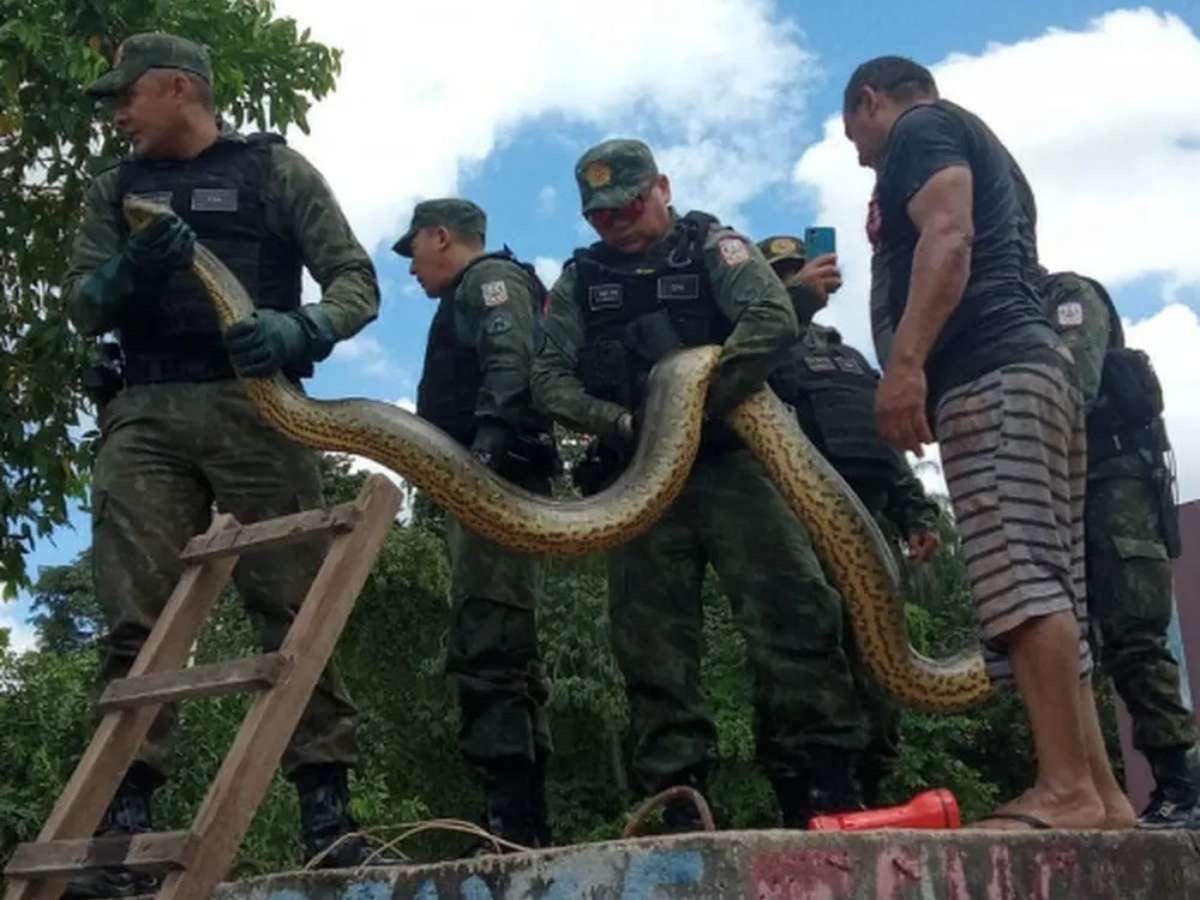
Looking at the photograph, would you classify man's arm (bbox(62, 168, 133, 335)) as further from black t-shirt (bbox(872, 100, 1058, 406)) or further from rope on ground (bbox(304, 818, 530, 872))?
black t-shirt (bbox(872, 100, 1058, 406))

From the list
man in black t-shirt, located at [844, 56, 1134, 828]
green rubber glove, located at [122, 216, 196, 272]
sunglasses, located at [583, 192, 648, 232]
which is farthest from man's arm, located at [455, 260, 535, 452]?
man in black t-shirt, located at [844, 56, 1134, 828]

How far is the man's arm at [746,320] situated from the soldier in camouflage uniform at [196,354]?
38.9 inches

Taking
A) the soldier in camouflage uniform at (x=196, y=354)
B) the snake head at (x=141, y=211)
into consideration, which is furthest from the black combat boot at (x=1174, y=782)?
the snake head at (x=141, y=211)

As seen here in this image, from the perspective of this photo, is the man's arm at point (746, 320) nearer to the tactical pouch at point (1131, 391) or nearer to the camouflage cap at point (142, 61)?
the tactical pouch at point (1131, 391)

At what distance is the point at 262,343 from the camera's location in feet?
13.6

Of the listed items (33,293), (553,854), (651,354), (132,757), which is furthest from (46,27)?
(553,854)

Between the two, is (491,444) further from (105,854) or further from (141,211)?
(105,854)

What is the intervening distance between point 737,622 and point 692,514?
0.33 m

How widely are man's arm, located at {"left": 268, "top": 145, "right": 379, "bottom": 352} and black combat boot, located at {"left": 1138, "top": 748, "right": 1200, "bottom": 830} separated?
2.69 m

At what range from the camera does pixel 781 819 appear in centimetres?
457

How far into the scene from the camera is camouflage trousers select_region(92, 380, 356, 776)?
4.09 metres

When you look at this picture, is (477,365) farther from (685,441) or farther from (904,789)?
(904,789)

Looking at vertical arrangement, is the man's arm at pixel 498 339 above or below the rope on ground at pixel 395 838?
above

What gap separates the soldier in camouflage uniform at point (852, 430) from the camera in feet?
16.4
